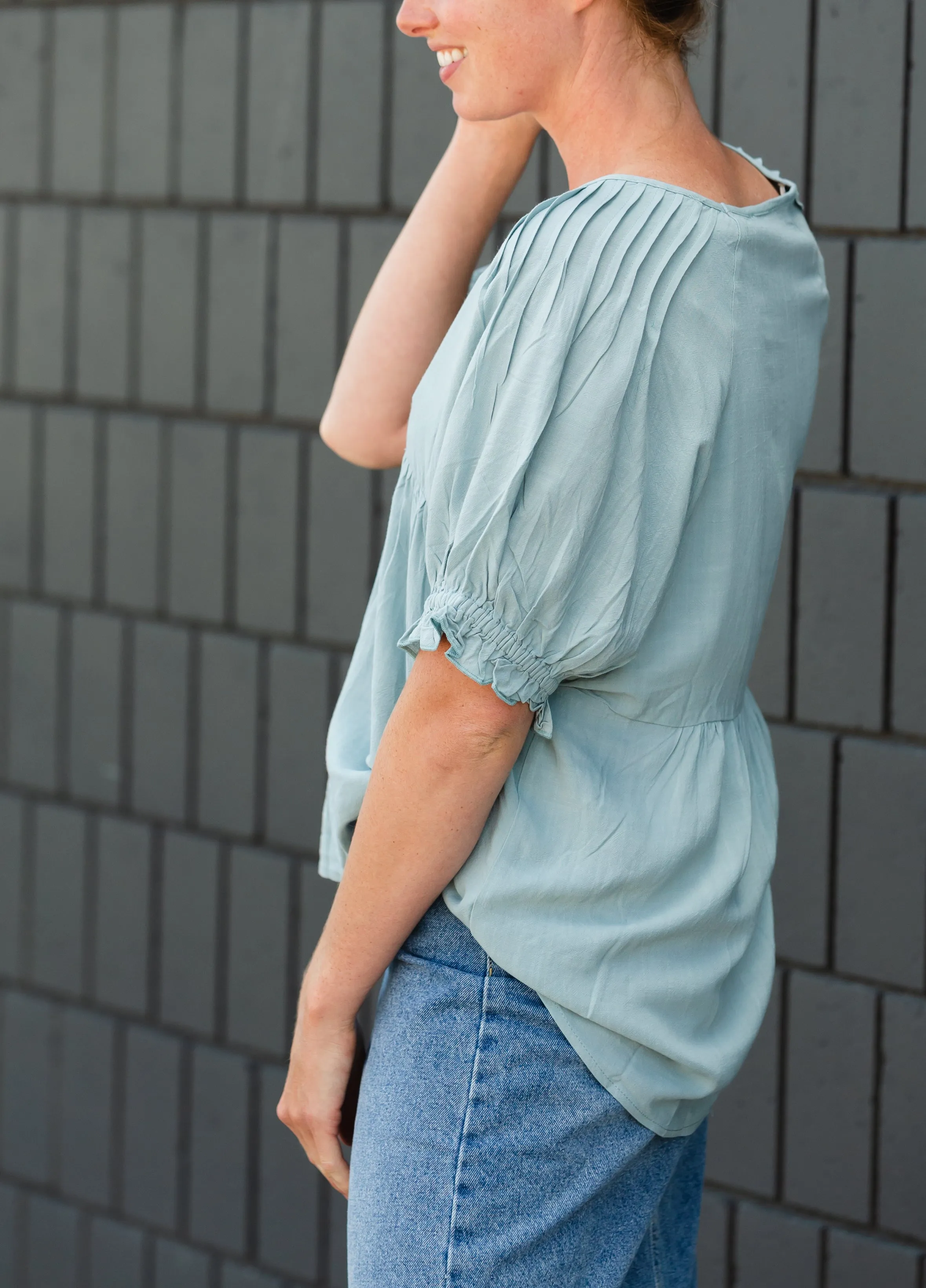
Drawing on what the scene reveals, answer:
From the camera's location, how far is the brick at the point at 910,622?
1.84 m

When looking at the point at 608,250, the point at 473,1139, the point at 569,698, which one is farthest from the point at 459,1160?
the point at 608,250

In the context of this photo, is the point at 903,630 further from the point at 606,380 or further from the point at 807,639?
the point at 606,380

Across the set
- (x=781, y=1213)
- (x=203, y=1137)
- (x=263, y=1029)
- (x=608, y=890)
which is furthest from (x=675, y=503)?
(x=203, y=1137)

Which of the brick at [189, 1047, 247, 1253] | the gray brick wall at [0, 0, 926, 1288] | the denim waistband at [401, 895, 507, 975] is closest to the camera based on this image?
the denim waistband at [401, 895, 507, 975]

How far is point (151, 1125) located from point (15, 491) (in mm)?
1128

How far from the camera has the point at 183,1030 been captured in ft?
8.51

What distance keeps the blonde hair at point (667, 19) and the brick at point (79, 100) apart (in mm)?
1578

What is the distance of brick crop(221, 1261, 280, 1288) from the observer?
256 cm

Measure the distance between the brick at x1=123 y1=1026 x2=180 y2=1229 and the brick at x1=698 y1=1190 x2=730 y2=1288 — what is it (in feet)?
3.13

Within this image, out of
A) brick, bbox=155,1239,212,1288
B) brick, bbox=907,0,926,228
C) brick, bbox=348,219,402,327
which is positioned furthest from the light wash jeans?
brick, bbox=155,1239,212,1288

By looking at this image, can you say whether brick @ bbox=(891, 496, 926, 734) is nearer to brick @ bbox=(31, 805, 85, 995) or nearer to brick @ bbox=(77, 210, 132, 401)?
brick @ bbox=(77, 210, 132, 401)

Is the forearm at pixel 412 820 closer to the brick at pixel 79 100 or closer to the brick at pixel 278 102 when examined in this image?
the brick at pixel 278 102

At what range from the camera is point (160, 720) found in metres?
2.56

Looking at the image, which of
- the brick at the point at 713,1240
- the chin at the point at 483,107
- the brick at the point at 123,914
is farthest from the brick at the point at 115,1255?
the chin at the point at 483,107
